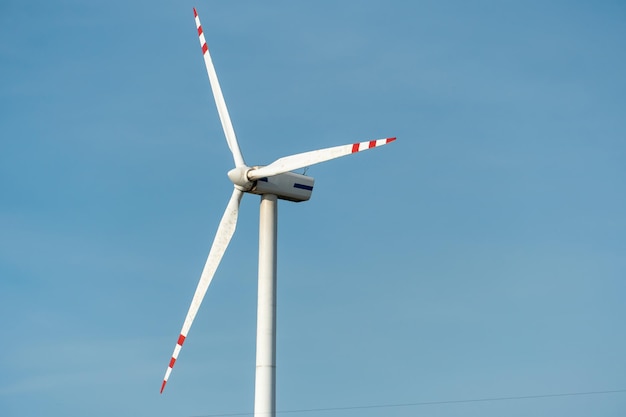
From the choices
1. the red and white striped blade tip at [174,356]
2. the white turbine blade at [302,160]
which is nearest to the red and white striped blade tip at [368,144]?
the white turbine blade at [302,160]

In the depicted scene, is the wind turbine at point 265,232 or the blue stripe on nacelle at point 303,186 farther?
the blue stripe on nacelle at point 303,186

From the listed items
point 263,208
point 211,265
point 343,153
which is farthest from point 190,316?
point 343,153

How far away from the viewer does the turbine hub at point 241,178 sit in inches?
1667

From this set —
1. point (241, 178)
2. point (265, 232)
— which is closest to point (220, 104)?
point (241, 178)

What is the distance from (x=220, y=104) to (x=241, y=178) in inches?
205

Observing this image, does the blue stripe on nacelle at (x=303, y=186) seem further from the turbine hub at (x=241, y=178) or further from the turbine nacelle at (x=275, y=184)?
the turbine hub at (x=241, y=178)

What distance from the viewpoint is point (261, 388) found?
132ft

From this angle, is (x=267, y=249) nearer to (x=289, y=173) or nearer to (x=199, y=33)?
(x=289, y=173)

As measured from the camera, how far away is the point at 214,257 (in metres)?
43.3

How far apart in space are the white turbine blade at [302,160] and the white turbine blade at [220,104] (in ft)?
5.19

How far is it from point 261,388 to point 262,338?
6.31 feet

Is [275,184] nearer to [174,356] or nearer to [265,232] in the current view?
[265,232]

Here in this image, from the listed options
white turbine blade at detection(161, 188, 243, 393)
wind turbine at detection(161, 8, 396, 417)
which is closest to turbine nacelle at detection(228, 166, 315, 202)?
wind turbine at detection(161, 8, 396, 417)

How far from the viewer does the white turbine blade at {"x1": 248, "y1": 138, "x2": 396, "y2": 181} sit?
3944cm
